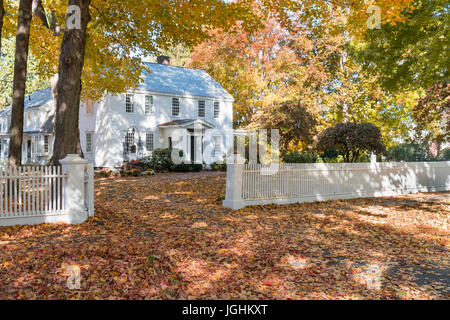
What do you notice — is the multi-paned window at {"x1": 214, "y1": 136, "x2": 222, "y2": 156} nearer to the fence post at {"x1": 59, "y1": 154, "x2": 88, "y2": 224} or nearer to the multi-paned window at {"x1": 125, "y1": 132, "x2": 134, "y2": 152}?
the multi-paned window at {"x1": 125, "y1": 132, "x2": 134, "y2": 152}

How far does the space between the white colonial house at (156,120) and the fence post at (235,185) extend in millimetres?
14289

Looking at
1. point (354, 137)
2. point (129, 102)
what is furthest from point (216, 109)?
point (354, 137)

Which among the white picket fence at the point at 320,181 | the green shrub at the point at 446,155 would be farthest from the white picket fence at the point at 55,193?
the green shrub at the point at 446,155

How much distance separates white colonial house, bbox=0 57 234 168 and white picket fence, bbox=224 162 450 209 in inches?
536

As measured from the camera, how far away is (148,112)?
26375 mm

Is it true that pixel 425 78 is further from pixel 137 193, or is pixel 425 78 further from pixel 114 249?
pixel 114 249

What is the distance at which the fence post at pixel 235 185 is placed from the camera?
34.8ft

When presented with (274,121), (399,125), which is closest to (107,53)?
(274,121)

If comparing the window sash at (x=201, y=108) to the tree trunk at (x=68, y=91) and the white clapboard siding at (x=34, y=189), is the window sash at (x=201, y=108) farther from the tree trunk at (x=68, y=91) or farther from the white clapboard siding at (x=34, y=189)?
the white clapboard siding at (x=34, y=189)

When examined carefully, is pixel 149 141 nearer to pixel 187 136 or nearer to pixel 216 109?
pixel 187 136

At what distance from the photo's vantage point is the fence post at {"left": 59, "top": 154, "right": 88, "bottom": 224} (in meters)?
8.09

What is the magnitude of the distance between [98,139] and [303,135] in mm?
15884

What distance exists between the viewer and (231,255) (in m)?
6.29
